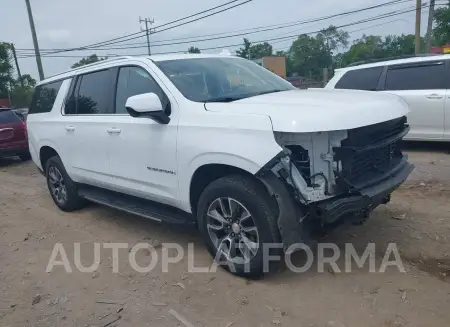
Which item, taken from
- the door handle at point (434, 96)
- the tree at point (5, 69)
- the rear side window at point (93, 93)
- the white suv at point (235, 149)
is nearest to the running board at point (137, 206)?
the white suv at point (235, 149)

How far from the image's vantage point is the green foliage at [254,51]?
51.6 meters

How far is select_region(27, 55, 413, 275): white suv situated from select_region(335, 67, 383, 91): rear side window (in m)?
4.38

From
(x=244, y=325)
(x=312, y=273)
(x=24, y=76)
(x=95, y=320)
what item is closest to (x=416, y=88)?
(x=312, y=273)

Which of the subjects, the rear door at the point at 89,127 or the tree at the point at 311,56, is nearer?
the rear door at the point at 89,127

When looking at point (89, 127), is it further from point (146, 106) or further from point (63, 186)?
point (146, 106)

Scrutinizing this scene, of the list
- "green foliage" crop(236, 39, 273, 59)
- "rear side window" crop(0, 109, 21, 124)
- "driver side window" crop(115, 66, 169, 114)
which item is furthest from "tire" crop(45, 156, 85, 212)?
"green foliage" crop(236, 39, 273, 59)

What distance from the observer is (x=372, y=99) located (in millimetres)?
3635

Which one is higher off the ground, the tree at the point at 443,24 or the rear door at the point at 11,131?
the tree at the point at 443,24

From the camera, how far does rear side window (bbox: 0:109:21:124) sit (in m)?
11.2

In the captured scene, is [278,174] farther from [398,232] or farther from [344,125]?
[398,232]

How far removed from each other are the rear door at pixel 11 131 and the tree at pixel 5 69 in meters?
27.1

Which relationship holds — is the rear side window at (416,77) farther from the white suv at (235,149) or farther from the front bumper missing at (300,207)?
the front bumper missing at (300,207)

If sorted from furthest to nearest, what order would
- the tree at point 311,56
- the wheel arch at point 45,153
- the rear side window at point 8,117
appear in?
the tree at point 311,56
the rear side window at point 8,117
the wheel arch at point 45,153

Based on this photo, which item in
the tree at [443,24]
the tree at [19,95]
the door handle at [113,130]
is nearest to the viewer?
the door handle at [113,130]
